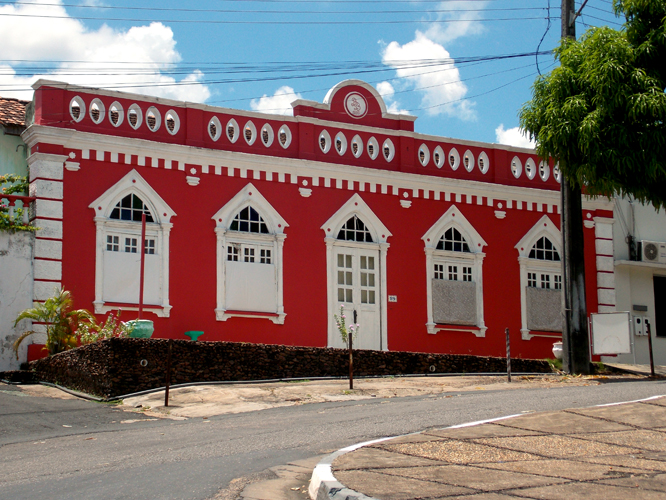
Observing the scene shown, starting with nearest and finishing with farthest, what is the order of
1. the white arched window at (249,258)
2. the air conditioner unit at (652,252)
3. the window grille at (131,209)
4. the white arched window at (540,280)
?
the window grille at (131,209), the white arched window at (249,258), the white arched window at (540,280), the air conditioner unit at (652,252)

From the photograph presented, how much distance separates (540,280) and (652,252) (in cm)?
367

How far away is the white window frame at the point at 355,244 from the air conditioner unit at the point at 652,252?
26.0ft

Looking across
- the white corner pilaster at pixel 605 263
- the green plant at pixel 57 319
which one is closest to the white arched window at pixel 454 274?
the white corner pilaster at pixel 605 263

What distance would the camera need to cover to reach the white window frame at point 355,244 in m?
21.0

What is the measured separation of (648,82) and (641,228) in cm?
1005

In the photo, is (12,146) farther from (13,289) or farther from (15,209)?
(13,289)

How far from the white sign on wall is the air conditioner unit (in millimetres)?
6843

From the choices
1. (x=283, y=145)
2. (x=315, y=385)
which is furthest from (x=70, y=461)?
(x=283, y=145)

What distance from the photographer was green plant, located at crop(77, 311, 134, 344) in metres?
16.4

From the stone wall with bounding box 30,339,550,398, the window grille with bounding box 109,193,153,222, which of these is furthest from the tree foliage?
the window grille with bounding box 109,193,153,222

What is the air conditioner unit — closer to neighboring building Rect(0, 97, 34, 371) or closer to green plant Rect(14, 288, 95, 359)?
green plant Rect(14, 288, 95, 359)

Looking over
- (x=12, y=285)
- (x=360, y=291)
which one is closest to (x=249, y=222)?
(x=360, y=291)

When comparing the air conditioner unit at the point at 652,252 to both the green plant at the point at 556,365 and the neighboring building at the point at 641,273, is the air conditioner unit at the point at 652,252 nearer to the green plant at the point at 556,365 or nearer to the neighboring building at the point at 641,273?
the neighboring building at the point at 641,273

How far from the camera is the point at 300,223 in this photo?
68.8 feet
